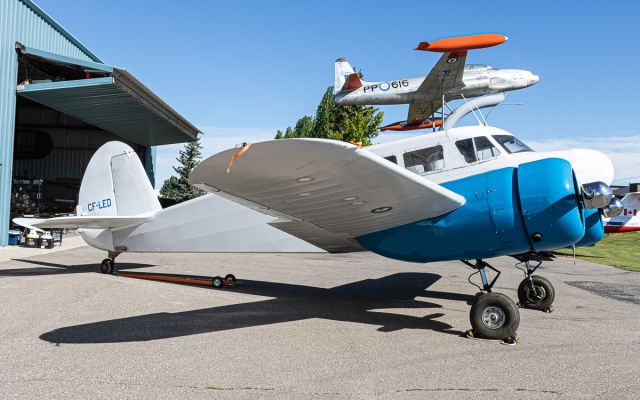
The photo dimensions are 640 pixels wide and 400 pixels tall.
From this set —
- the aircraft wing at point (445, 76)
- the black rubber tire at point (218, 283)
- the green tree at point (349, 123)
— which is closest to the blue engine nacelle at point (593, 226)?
the black rubber tire at point (218, 283)

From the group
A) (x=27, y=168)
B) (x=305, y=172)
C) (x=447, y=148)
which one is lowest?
(x=305, y=172)

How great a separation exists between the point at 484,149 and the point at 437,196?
149 centimetres

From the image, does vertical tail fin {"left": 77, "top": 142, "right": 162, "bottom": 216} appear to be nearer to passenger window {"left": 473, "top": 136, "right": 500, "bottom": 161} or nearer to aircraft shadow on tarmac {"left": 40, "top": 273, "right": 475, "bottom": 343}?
aircraft shadow on tarmac {"left": 40, "top": 273, "right": 475, "bottom": 343}

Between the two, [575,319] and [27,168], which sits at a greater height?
[27,168]

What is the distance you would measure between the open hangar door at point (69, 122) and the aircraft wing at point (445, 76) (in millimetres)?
13401

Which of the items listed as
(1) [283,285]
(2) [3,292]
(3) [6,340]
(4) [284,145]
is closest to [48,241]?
(2) [3,292]

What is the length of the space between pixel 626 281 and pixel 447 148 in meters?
9.65

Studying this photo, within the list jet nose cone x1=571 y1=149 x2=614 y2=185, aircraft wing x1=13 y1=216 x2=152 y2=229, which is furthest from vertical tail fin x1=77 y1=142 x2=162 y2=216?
jet nose cone x1=571 y1=149 x2=614 y2=185

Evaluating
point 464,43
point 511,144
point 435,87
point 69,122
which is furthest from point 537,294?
point 69,122

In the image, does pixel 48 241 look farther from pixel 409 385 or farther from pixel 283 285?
pixel 409 385

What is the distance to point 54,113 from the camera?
41844mm

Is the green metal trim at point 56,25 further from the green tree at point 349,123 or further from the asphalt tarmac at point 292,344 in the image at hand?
the green tree at point 349,123

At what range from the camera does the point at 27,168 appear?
4244cm

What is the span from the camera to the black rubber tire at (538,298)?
313 inches
